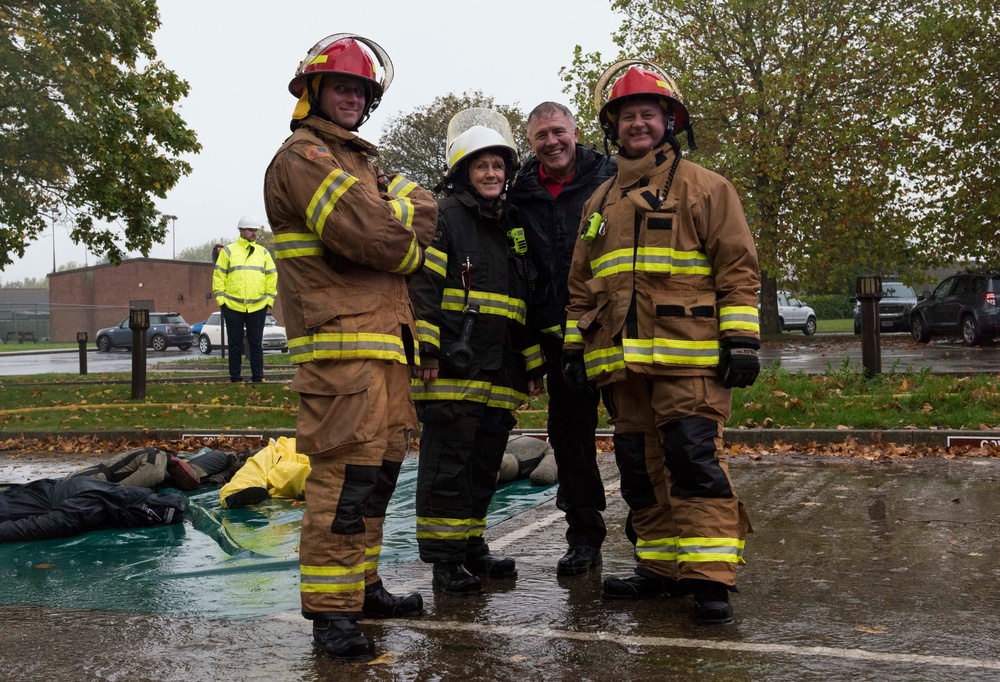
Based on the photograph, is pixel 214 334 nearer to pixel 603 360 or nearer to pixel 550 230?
pixel 550 230

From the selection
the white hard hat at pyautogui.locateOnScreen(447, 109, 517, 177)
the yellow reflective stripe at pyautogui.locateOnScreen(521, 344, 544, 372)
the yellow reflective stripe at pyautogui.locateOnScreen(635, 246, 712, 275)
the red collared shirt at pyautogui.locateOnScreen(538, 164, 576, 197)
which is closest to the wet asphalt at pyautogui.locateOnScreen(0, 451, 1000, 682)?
the yellow reflective stripe at pyautogui.locateOnScreen(521, 344, 544, 372)

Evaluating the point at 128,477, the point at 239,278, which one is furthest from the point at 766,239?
the point at 128,477

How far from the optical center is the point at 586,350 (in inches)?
185

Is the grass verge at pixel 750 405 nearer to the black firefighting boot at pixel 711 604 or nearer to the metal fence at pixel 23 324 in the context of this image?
the black firefighting boot at pixel 711 604

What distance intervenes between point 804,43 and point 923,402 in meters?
20.3

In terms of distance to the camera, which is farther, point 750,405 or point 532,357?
point 750,405

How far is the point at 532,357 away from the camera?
525 centimetres

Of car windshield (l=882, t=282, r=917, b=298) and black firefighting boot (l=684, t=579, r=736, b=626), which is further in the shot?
car windshield (l=882, t=282, r=917, b=298)

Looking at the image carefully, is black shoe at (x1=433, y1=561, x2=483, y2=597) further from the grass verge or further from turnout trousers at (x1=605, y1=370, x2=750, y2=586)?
the grass verge

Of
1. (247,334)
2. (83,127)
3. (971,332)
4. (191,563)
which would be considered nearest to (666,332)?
(191,563)

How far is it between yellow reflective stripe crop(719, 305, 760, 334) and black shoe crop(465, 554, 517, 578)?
155cm

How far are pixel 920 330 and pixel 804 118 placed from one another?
21.0 feet

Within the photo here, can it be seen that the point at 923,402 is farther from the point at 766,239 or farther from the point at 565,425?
the point at 766,239

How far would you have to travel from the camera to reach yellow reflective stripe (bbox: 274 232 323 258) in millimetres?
4086
